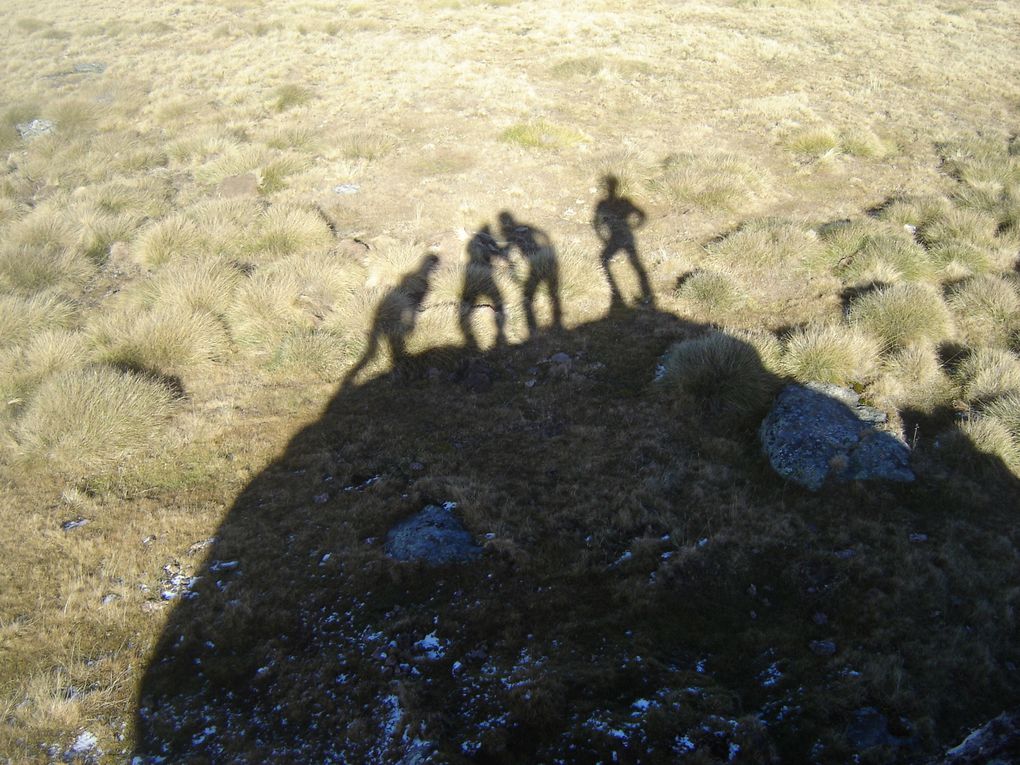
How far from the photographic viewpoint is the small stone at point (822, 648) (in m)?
4.36

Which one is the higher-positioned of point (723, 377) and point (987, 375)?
point (723, 377)

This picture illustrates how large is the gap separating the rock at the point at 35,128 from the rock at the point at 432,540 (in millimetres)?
16936

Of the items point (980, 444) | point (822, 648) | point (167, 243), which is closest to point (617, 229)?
point (980, 444)

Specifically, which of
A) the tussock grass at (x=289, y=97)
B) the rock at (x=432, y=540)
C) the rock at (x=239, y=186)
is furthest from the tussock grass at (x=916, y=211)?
the tussock grass at (x=289, y=97)

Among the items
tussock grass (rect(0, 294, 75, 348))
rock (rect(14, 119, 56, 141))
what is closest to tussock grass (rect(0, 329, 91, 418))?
tussock grass (rect(0, 294, 75, 348))

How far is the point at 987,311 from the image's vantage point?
8.62m

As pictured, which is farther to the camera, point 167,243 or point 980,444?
point 167,243

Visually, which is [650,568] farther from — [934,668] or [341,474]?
[341,474]

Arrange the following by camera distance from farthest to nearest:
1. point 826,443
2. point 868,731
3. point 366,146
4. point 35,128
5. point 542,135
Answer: point 35,128
point 542,135
point 366,146
point 826,443
point 868,731

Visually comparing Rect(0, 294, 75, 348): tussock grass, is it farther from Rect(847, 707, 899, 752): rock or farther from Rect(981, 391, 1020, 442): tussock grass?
Rect(981, 391, 1020, 442): tussock grass

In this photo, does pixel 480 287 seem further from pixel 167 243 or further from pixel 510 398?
pixel 167 243

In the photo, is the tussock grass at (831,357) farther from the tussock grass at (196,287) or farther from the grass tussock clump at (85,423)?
the tussock grass at (196,287)

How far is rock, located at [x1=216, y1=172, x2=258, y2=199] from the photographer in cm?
1224

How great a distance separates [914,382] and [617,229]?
211 inches
